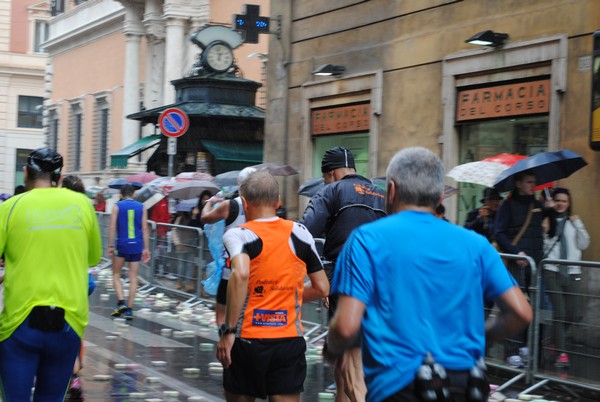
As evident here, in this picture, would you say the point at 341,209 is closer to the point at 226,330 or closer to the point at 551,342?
the point at 226,330

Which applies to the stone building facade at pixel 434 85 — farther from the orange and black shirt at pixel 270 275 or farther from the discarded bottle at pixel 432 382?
the discarded bottle at pixel 432 382

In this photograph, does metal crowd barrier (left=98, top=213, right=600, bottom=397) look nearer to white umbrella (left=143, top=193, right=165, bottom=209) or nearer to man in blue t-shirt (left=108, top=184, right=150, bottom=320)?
man in blue t-shirt (left=108, top=184, right=150, bottom=320)

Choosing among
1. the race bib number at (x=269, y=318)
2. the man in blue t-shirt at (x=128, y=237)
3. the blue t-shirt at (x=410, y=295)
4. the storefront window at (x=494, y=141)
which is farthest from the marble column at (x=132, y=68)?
the blue t-shirt at (x=410, y=295)

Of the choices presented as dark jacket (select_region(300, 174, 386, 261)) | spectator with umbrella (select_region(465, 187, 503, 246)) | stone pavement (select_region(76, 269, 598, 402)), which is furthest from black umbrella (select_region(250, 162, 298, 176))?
dark jacket (select_region(300, 174, 386, 261))

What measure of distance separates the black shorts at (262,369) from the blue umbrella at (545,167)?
5426 millimetres

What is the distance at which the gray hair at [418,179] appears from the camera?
3758mm

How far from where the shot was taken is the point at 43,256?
5.42 meters

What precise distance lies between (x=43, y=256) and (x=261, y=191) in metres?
1.16

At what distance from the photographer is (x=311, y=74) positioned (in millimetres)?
17922

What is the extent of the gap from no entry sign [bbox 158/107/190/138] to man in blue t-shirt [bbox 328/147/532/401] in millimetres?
14088

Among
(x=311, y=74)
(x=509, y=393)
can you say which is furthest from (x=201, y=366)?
(x=311, y=74)

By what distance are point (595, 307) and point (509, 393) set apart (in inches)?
40.8

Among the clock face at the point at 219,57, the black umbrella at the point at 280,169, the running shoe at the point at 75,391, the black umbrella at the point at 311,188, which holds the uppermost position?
the clock face at the point at 219,57

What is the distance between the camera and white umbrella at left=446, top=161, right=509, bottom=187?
11398 millimetres
